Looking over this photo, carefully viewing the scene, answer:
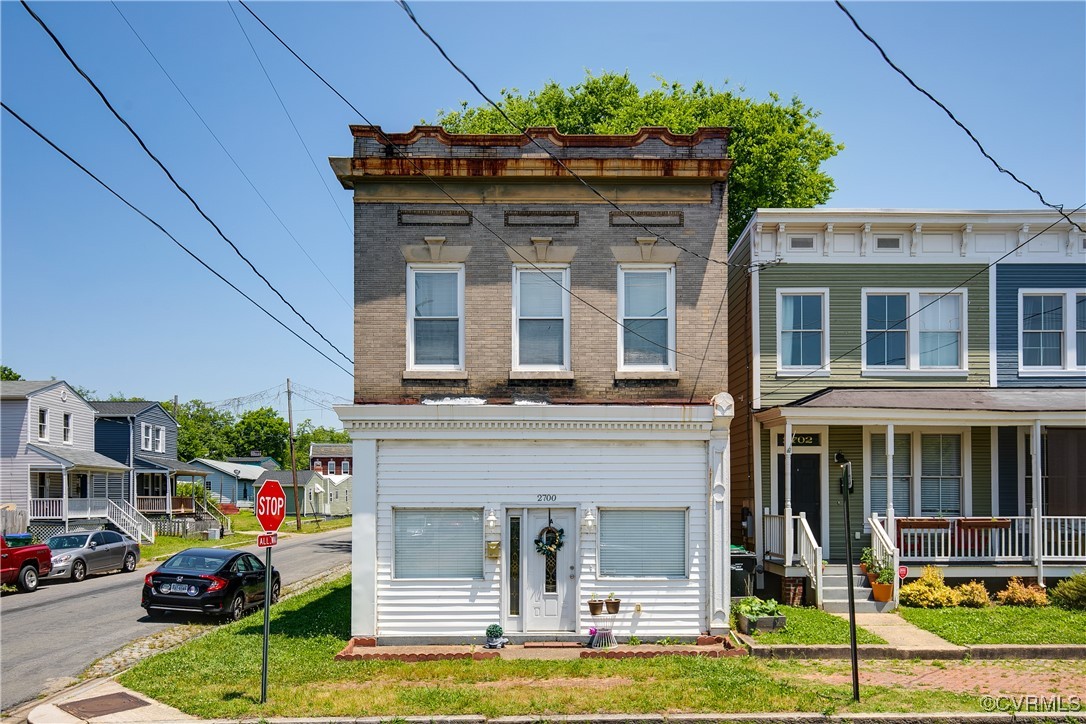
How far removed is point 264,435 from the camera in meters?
112

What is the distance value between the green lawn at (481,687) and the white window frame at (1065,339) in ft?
36.6

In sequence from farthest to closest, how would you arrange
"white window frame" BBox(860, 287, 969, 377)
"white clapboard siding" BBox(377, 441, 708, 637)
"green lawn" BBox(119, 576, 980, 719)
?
"white window frame" BBox(860, 287, 969, 377) → "white clapboard siding" BBox(377, 441, 708, 637) → "green lawn" BBox(119, 576, 980, 719)

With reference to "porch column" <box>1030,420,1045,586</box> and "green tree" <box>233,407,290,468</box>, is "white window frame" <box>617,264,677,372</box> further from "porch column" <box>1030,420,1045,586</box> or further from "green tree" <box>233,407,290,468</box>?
"green tree" <box>233,407,290,468</box>

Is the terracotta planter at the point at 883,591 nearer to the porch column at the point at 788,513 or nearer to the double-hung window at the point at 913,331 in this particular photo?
the porch column at the point at 788,513

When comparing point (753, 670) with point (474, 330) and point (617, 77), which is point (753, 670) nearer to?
point (474, 330)

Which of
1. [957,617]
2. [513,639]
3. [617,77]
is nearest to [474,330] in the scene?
[513,639]

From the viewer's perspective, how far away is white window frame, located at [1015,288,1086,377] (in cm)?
2005

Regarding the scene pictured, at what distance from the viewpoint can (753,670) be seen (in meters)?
12.7

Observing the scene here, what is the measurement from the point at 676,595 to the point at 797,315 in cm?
802

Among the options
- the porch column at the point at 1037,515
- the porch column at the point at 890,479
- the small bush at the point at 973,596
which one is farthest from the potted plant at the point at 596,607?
the porch column at the point at 1037,515

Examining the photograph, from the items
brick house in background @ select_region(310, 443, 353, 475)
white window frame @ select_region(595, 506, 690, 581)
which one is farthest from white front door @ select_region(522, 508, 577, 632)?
brick house in background @ select_region(310, 443, 353, 475)

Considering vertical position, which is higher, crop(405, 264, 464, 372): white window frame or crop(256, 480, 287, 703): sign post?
crop(405, 264, 464, 372): white window frame

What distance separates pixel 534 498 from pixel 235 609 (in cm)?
801

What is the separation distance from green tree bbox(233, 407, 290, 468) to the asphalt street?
85.3 m
